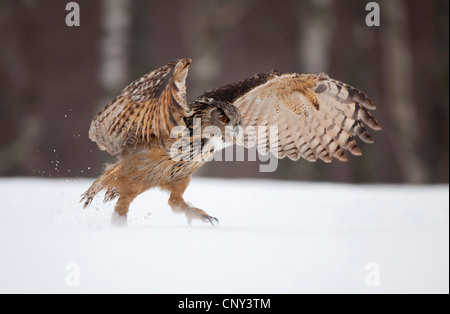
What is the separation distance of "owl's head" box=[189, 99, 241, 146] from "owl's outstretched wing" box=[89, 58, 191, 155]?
4.6 inches

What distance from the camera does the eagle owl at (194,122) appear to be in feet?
10.3

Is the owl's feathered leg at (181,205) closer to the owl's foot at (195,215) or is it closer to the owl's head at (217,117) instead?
the owl's foot at (195,215)

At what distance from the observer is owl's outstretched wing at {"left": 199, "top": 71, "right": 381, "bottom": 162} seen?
3.81 meters

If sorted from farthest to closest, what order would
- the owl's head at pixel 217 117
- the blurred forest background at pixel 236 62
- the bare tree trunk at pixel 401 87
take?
the bare tree trunk at pixel 401 87
the blurred forest background at pixel 236 62
the owl's head at pixel 217 117

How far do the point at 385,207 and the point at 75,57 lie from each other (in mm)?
7792

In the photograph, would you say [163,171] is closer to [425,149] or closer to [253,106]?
[253,106]

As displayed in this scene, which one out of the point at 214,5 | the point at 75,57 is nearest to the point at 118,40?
the point at 214,5

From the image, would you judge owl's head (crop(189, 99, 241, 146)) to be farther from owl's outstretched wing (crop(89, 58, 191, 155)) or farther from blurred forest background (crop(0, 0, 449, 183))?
blurred forest background (crop(0, 0, 449, 183))

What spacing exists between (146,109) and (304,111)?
152 centimetres

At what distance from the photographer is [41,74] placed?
10539 millimetres

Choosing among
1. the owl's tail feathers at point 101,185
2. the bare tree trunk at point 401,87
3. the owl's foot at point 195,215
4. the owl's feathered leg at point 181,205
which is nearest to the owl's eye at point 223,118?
the owl's feathered leg at point 181,205

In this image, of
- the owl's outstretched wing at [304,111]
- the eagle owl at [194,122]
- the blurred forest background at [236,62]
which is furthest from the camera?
the blurred forest background at [236,62]

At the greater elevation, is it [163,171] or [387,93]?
[387,93]

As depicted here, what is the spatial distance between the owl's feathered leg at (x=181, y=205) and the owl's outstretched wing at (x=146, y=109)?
0.43 m
